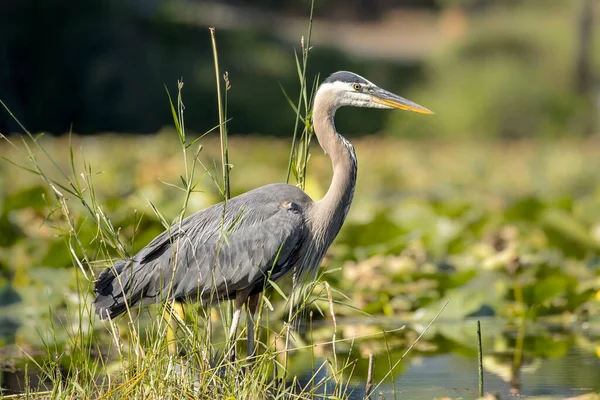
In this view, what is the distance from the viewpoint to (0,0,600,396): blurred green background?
5406 mm

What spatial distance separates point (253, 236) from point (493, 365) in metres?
1.23

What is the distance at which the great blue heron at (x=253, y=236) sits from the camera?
393cm

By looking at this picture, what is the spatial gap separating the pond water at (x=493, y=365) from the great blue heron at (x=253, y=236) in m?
0.55

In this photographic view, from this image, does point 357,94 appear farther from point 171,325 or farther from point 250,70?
point 250,70

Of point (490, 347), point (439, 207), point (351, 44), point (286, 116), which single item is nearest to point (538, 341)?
point (490, 347)

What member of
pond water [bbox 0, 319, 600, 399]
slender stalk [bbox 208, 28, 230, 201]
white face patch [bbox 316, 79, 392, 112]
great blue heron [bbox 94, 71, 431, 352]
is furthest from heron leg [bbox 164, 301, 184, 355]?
white face patch [bbox 316, 79, 392, 112]

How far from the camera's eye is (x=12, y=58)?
1712 centimetres

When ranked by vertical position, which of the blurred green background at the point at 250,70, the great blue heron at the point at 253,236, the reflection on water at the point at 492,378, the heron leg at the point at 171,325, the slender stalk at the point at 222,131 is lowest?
the reflection on water at the point at 492,378

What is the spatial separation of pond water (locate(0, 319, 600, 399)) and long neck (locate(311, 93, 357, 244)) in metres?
0.63

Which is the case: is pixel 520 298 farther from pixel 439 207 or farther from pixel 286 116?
pixel 286 116

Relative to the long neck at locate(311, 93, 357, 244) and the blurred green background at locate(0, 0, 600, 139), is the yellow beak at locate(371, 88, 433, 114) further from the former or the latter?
the blurred green background at locate(0, 0, 600, 139)

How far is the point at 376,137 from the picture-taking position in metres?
15.5

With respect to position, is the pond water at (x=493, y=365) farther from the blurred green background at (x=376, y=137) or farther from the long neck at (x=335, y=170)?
the long neck at (x=335, y=170)

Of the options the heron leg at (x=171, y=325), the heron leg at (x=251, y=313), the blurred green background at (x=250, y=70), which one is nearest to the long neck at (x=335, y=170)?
the heron leg at (x=251, y=313)
